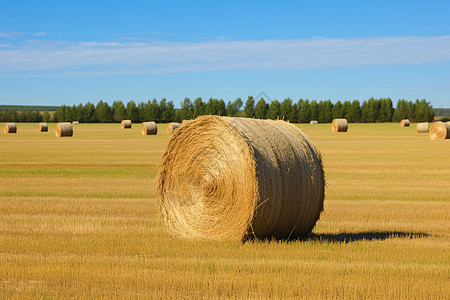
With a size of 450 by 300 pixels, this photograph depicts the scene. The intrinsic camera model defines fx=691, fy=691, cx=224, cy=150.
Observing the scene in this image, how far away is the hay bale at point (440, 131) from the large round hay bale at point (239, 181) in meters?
36.5

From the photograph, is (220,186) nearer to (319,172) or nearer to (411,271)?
(319,172)

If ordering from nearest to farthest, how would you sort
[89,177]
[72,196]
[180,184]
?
1. [180,184]
2. [72,196]
3. [89,177]

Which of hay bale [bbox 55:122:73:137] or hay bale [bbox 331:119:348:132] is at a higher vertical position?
hay bale [bbox 331:119:348:132]

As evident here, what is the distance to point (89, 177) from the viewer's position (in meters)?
21.3

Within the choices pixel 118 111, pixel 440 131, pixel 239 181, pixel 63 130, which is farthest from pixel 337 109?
pixel 239 181

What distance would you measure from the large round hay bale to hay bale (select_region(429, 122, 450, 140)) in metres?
36.5

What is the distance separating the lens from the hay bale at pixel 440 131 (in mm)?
45656

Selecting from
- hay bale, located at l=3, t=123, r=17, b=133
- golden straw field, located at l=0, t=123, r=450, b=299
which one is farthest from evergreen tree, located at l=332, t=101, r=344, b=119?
golden straw field, located at l=0, t=123, r=450, b=299

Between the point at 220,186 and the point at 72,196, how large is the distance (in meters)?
6.70

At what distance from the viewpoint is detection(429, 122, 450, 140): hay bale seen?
45656mm

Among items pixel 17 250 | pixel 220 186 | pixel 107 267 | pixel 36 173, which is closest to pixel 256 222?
pixel 220 186

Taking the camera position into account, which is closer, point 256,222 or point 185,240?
point 256,222

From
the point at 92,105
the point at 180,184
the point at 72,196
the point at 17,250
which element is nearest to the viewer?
the point at 17,250

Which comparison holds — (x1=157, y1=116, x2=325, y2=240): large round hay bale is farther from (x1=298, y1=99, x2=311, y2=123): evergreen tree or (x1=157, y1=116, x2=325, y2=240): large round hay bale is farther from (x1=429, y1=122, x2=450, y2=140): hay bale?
(x1=298, y1=99, x2=311, y2=123): evergreen tree
